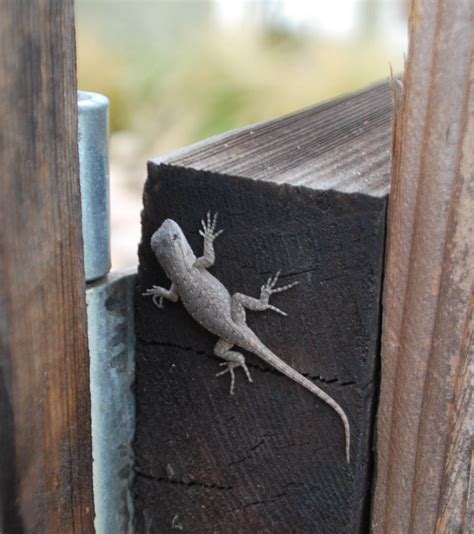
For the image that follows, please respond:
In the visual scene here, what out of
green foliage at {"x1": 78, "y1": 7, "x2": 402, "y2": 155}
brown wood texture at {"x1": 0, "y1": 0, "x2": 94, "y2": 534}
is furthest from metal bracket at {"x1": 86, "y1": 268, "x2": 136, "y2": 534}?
green foliage at {"x1": 78, "y1": 7, "x2": 402, "y2": 155}

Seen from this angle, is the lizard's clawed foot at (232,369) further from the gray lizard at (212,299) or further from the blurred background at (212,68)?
the blurred background at (212,68)

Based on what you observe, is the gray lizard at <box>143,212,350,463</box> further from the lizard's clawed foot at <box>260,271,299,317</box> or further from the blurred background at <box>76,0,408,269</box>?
the blurred background at <box>76,0,408,269</box>

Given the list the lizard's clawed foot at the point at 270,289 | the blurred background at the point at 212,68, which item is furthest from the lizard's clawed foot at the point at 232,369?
the blurred background at the point at 212,68

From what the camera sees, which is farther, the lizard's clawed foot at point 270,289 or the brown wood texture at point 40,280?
the lizard's clawed foot at point 270,289

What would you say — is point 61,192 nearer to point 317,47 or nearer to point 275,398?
point 275,398

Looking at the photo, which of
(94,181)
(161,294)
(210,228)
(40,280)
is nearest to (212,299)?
(161,294)
